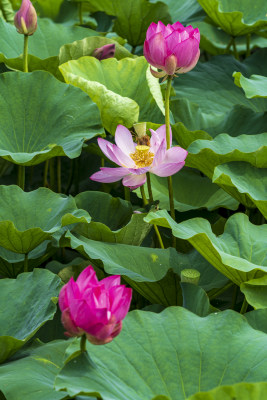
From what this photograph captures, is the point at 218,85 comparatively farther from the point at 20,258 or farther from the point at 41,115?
the point at 20,258

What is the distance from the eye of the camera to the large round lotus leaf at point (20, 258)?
1416mm

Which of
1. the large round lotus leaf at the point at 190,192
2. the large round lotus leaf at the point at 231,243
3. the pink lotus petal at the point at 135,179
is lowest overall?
the large round lotus leaf at the point at 190,192

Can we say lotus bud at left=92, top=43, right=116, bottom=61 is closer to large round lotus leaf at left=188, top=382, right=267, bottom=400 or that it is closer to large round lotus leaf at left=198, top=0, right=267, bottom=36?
large round lotus leaf at left=198, top=0, right=267, bottom=36

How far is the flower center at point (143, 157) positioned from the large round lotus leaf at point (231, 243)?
160mm

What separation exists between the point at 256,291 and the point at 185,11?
59.9 inches

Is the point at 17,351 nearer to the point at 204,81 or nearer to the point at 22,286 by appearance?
the point at 22,286

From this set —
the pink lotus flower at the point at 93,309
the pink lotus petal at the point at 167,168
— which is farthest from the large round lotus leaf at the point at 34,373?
the pink lotus petal at the point at 167,168

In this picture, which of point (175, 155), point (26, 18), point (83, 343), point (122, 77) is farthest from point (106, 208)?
point (83, 343)

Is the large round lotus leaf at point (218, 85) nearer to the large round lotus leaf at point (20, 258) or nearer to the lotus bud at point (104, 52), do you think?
the lotus bud at point (104, 52)

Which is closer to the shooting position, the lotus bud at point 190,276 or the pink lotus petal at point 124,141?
the lotus bud at point 190,276

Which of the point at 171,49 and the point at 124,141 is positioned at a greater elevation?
the point at 171,49

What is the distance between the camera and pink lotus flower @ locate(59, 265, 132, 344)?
0.77 m

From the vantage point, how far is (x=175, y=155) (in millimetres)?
1296

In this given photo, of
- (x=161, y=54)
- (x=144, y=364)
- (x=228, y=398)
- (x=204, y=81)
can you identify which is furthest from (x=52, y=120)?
(x=228, y=398)
